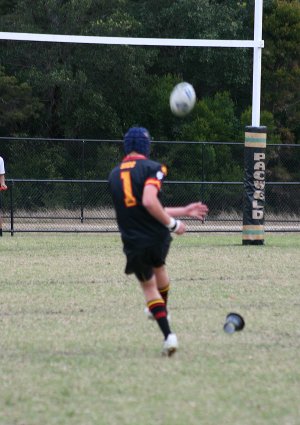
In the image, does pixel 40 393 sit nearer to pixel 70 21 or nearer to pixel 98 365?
pixel 98 365

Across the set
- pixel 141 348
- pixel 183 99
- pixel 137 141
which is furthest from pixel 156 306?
pixel 183 99

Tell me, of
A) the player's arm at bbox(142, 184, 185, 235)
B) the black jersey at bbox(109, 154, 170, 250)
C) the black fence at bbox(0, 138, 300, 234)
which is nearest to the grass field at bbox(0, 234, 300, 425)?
the black jersey at bbox(109, 154, 170, 250)

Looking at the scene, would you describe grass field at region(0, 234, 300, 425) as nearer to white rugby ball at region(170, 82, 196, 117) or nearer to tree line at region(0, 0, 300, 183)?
white rugby ball at region(170, 82, 196, 117)

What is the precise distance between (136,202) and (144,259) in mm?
478

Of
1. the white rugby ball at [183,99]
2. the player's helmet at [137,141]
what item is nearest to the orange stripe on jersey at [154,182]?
the player's helmet at [137,141]

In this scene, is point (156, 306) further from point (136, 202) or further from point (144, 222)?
point (136, 202)

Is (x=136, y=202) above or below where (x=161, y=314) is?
above

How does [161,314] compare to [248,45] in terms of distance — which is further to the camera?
[248,45]

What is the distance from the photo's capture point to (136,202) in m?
8.66

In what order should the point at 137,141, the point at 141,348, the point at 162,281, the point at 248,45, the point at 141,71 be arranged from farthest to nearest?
the point at 141,71 → the point at 248,45 → the point at 162,281 → the point at 141,348 → the point at 137,141

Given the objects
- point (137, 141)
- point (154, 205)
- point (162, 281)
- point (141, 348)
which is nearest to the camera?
point (154, 205)

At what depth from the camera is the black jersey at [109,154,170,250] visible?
8.63m

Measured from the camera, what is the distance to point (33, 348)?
9000mm

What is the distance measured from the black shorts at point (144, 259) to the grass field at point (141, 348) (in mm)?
678
